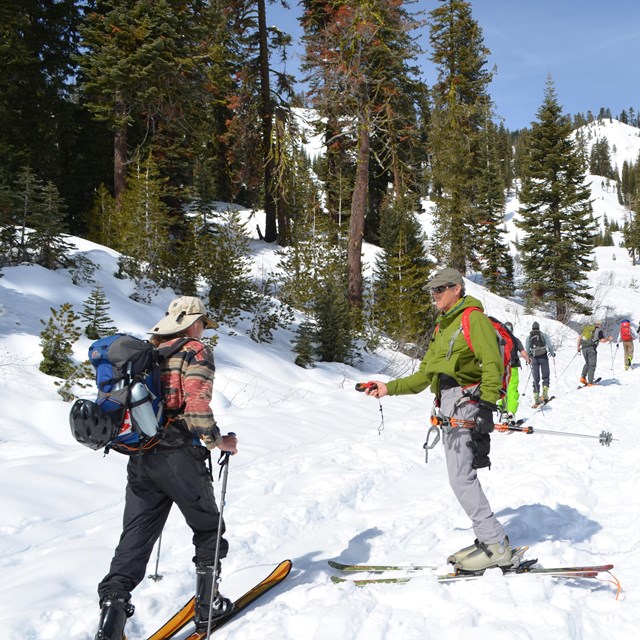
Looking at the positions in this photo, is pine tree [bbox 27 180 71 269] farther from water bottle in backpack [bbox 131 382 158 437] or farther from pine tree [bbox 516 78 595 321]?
pine tree [bbox 516 78 595 321]

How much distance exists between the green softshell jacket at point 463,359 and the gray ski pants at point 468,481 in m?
0.20

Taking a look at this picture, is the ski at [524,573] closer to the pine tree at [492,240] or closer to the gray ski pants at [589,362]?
the gray ski pants at [589,362]

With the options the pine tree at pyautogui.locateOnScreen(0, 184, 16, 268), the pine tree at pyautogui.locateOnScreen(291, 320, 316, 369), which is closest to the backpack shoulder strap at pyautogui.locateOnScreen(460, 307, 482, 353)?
the pine tree at pyautogui.locateOnScreen(0, 184, 16, 268)

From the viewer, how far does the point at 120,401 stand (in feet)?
9.91

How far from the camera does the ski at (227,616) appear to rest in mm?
3342

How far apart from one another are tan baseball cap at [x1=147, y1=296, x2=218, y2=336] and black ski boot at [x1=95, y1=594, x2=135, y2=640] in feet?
5.19

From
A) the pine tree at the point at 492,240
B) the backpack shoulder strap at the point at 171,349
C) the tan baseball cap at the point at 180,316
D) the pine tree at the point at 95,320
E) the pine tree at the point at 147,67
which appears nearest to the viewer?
the backpack shoulder strap at the point at 171,349

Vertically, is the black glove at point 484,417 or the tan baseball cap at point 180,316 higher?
the tan baseball cap at point 180,316

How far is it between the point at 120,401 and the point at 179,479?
2.10ft

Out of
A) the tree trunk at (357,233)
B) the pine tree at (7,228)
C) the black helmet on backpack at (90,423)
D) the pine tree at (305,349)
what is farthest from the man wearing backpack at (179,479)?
the tree trunk at (357,233)

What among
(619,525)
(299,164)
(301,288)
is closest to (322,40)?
(299,164)

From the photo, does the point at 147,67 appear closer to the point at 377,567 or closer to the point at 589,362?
the point at 589,362

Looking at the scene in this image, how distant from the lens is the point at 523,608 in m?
3.24

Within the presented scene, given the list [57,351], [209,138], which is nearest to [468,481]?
[57,351]
